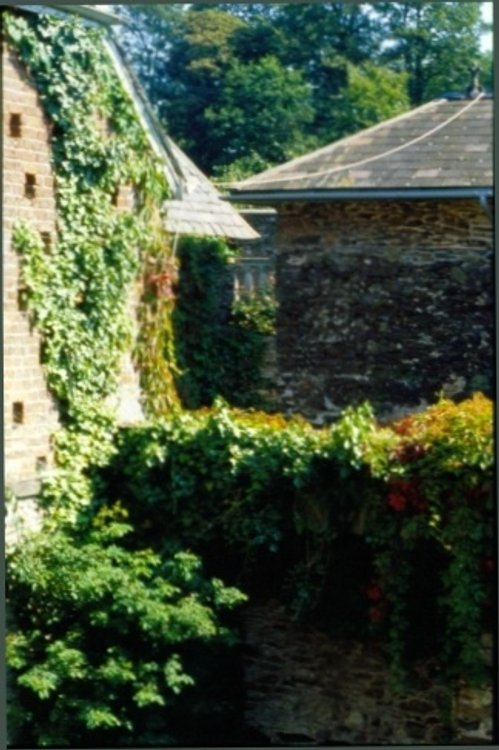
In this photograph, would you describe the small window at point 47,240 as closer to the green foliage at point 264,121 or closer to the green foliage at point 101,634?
the green foliage at point 264,121

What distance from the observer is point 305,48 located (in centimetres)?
796

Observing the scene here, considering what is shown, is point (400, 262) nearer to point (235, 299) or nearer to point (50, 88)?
point (235, 299)

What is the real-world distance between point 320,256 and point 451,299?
583 mm

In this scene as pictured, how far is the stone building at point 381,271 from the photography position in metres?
8.04

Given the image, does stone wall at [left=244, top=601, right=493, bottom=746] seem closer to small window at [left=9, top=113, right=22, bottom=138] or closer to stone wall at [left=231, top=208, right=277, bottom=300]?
stone wall at [left=231, top=208, right=277, bottom=300]

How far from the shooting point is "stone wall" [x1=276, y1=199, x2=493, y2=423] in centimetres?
808

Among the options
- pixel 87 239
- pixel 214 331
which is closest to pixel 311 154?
pixel 214 331

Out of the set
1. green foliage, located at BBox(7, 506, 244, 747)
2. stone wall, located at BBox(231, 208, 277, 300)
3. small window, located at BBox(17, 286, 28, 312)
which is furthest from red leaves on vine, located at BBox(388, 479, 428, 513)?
small window, located at BBox(17, 286, 28, 312)

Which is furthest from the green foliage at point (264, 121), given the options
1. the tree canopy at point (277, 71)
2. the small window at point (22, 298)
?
the small window at point (22, 298)

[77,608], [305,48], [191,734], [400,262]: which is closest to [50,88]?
[305,48]

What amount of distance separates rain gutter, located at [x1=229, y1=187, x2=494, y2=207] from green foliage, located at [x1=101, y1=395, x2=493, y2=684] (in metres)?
0.86

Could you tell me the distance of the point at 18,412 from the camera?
8.16 metres

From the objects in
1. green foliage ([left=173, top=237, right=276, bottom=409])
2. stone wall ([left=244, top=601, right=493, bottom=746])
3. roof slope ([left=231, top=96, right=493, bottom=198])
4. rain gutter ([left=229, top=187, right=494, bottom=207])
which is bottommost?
stone wall ([left=244, top=601, right=493, bottom=746])

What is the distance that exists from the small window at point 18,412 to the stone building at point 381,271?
1.07 meters
